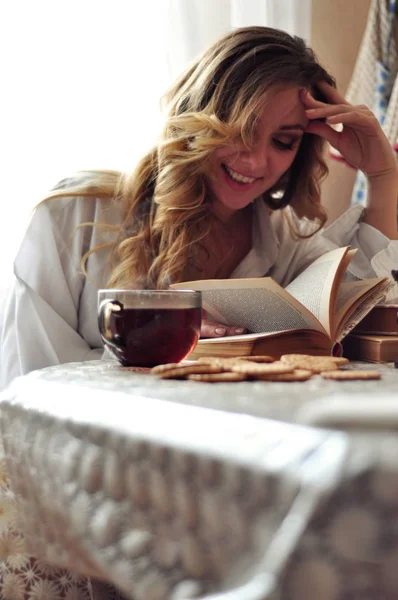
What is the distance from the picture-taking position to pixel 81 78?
62.8 inches

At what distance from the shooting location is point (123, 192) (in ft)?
4.27

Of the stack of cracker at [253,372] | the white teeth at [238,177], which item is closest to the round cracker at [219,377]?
the stack of cracker at [253,372]

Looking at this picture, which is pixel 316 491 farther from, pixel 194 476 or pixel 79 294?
pixel 79 294

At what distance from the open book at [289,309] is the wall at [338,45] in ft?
4.86

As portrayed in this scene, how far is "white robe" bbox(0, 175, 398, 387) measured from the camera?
1.16 m

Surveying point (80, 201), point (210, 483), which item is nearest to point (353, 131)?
point (80, 201)

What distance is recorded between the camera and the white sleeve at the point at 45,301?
1156 mm

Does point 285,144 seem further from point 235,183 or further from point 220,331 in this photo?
point 220,331

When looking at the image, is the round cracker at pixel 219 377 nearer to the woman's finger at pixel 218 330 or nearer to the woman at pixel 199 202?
the woman's finger at pixel 218 330

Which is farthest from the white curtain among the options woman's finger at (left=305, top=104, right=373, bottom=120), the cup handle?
the cup handle

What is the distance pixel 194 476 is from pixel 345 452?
0.10 metres

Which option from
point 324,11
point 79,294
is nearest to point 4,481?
point 79,294

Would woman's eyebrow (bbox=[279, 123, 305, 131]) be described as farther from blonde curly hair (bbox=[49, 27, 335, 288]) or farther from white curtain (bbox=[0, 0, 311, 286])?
white curtain (bbox=[0, 0, 311, 286])

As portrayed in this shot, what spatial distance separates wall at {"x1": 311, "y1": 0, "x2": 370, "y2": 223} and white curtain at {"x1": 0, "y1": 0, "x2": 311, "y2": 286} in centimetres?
54
